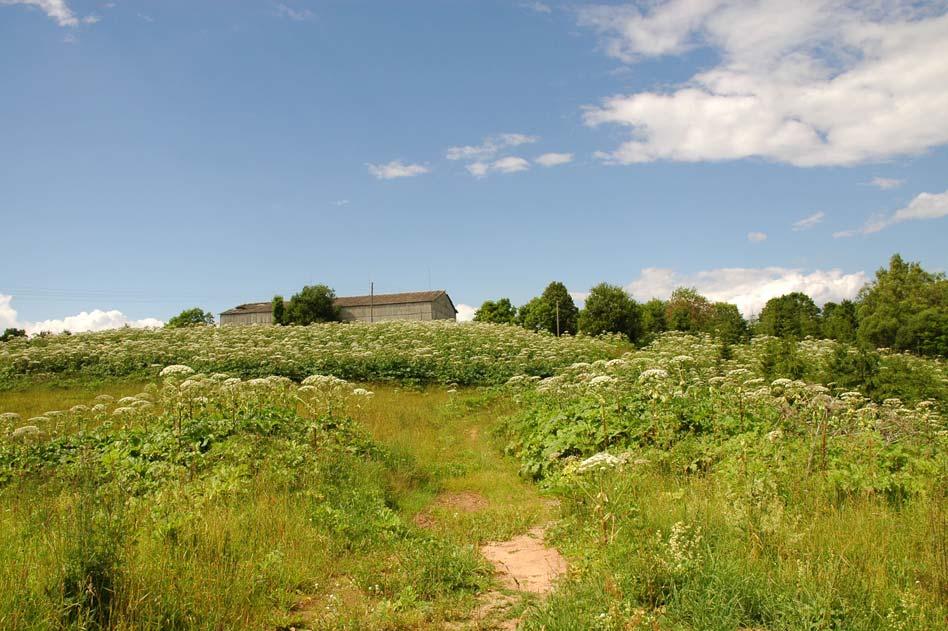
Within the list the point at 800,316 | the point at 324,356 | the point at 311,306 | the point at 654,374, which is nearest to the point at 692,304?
the point at 800,316

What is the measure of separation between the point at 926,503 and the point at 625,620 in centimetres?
404

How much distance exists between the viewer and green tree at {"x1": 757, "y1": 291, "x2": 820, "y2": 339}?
44219 mm

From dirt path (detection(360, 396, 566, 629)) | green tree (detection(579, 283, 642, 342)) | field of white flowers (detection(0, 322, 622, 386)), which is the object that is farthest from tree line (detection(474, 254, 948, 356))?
dirt path (detection(360, 396, 566, 629))

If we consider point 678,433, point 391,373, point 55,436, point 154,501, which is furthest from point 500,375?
point 154,501

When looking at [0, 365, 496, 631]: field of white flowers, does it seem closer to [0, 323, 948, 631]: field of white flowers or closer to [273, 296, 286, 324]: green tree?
[0, 323, 948, 631]: field of white flowers

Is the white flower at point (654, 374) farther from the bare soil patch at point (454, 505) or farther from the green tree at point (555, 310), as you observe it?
the green tree at point (555, 310)

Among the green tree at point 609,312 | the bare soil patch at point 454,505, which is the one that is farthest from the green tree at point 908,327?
the bare soil patch at point 454,505

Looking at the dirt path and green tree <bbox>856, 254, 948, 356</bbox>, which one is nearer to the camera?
the dirt path

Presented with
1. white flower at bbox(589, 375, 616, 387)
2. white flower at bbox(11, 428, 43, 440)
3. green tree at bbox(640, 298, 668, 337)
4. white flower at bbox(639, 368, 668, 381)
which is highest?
green tree at bbox(640, 298, 668, 337)

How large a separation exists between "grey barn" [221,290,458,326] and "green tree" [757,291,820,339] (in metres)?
Result: 32.4

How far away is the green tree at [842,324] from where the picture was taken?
41.0 meters

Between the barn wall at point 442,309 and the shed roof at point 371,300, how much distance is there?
0.52m

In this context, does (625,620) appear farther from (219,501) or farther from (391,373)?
(391,373)

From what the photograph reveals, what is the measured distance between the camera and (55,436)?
31.0 feet
